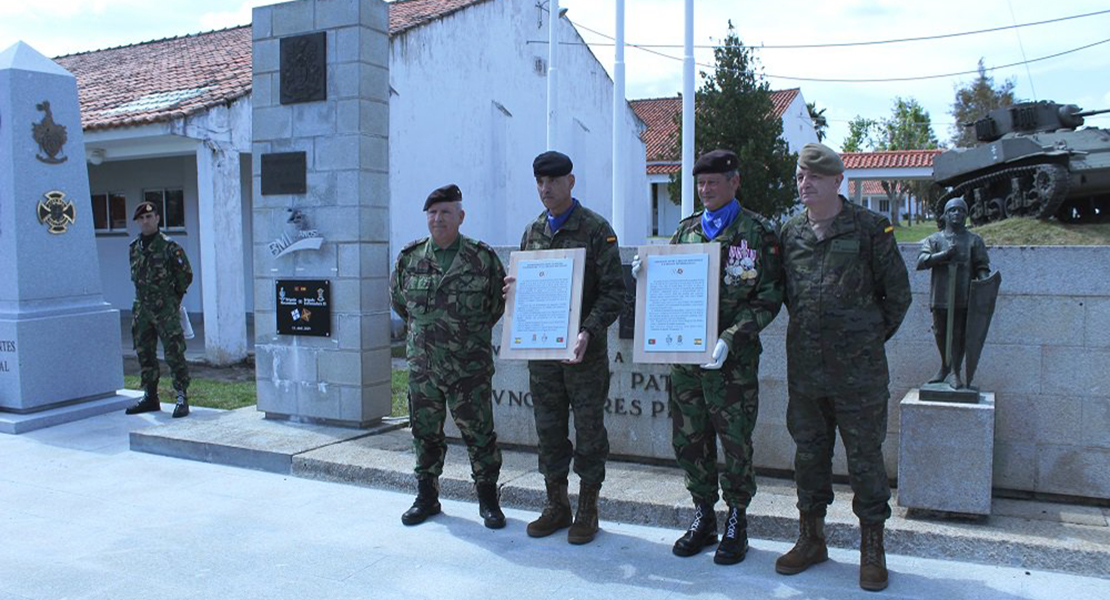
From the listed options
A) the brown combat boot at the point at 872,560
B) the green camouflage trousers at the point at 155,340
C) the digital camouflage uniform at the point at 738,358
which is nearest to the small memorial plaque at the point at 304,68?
the green camouflage trousers at the point at 155,340

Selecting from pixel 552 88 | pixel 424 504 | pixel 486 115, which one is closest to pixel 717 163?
pixel 424 504

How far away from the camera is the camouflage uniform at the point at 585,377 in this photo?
4.44m

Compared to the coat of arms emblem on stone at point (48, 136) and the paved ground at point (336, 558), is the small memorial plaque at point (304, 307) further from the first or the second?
the coat of arms emblem on stone at point (48, 136)

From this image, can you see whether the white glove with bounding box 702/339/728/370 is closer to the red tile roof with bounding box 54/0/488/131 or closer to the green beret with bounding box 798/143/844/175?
the green beret with bounding box 798/143/844/175

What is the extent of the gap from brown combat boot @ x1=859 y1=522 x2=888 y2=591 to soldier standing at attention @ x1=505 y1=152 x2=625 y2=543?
1.31m

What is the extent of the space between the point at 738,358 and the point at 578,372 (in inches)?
33.0

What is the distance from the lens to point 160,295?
7.80m

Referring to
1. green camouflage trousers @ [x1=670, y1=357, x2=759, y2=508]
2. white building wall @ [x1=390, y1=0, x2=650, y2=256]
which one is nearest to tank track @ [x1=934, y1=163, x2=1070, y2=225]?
white building wall @ [x1=390, y1=0, x2=650, y2=256]

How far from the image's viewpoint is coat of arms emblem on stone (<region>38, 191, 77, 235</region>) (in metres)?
7.97

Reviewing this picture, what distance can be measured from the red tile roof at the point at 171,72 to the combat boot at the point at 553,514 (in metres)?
8.93

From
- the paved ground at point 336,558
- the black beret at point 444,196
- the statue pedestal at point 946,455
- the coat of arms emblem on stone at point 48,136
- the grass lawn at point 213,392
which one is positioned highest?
the coat of arms emblem on stone at point 48,136

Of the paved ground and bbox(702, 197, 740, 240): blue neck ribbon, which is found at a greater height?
bbox(702, 197, 740, 240): blue neck ribbon

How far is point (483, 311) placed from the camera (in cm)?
477

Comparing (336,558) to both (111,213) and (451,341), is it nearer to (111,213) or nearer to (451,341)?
(451,341)
